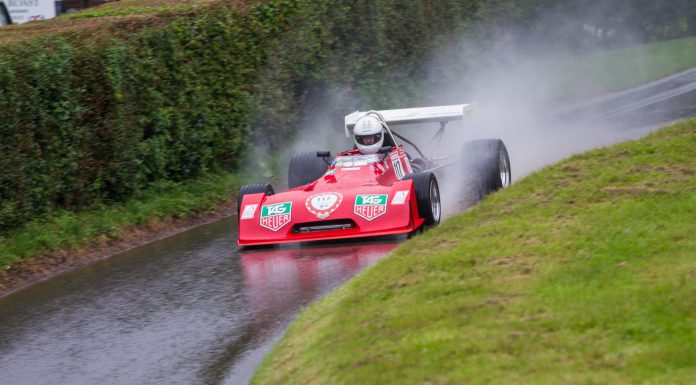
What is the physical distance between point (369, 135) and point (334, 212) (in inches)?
71.7

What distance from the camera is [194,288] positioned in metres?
10.5

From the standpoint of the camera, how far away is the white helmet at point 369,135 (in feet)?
43.1

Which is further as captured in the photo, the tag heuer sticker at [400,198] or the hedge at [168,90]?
the hedge at [168,90]

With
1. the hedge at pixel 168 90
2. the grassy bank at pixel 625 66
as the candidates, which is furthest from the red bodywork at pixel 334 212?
the grassy bank at pixel 625 66

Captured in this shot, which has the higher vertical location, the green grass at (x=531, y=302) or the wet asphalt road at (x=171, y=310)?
the green grass at (x=531, y=302)

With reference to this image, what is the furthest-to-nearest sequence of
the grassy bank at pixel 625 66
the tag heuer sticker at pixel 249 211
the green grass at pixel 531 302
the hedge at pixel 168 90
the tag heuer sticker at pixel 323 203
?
the grassy bank at pixel 625 66 < the hedge at pixel 168 90 < the tag heuer sticker at pixel 249 211 < the tag heuer sticker at pixel 323 203 < the green grass at pixel 531 302

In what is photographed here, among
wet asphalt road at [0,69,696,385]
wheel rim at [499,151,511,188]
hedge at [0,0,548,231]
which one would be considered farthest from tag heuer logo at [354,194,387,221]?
hedge at [0,0,548,231]

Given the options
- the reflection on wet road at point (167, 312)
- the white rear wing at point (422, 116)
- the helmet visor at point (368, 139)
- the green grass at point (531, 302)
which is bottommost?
the reflection on wet road at point (167, 312)

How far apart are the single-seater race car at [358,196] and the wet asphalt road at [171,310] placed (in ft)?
0.80

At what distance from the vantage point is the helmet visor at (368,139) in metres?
13.1

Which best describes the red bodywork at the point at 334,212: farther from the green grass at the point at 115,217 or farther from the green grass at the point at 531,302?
the green grass at the point at 115,217

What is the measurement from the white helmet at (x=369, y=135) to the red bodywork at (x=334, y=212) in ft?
1.86

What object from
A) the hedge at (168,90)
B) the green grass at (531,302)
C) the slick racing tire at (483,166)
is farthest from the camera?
the slick racing tire at (483,166)

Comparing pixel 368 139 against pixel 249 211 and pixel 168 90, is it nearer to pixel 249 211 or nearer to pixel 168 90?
pixel 249 211
